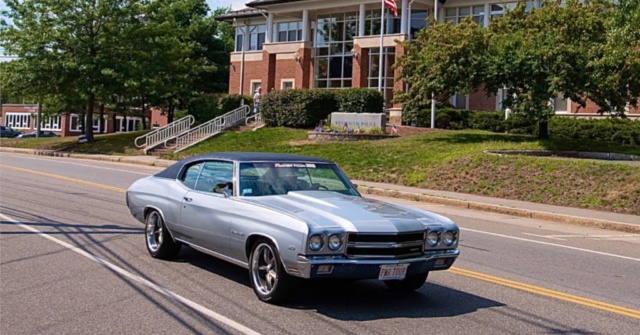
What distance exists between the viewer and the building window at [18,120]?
82.1 m

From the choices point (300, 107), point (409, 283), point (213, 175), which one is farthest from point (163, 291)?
point (300, 107)

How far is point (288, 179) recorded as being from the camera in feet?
23.9

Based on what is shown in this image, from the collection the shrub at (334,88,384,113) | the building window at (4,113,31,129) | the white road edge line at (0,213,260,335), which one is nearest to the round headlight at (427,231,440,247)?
the white road edge line at (0,213,260,335)

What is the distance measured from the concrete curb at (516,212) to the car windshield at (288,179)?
8599 millimetres

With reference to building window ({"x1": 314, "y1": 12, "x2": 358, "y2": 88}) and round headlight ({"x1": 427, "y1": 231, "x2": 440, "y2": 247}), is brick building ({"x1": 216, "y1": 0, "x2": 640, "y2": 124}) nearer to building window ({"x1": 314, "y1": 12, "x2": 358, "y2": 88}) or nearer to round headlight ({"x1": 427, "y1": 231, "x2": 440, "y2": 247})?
building window ({"x1": 314, "y1": 12, "x2": 358, "y2": 88})

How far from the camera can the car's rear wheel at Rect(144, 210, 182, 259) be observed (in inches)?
318

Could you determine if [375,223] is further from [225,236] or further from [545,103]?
[545,103]

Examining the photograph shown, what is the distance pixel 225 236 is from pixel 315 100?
2807cm

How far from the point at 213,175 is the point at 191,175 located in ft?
1.87

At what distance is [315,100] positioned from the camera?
34.5 meters

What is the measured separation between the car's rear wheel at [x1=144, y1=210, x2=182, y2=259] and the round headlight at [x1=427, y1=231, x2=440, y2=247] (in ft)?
11.1

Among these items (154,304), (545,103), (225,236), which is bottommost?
(154,304)

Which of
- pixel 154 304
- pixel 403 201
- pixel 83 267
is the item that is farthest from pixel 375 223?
pixel 403 201

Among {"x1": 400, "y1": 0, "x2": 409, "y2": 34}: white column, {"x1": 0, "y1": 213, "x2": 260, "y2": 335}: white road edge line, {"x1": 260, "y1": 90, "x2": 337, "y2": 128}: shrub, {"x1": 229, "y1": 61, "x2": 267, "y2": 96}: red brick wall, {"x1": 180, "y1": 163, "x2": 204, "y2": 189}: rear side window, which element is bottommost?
{"x1": 0, "y1": 213, "x2": 260, "y2": 335}: white road edge line
